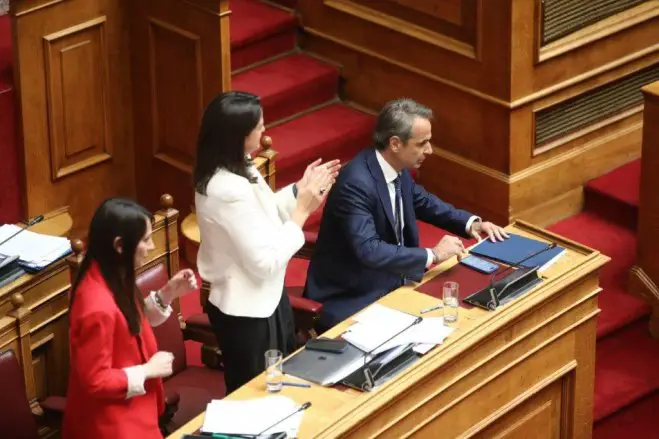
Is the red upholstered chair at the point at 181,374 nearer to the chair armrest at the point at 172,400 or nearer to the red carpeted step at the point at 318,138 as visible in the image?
the chair armrest at the point at 172,400

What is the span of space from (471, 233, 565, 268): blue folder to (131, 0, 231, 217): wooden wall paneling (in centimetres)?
121

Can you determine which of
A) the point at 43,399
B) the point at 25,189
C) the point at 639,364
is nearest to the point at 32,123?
the point at 25,189

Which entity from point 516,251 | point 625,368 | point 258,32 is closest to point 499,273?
point 516,251

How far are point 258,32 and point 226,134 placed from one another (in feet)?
7.89

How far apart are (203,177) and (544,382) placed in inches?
51.4

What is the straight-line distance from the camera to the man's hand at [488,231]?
498 centimetres

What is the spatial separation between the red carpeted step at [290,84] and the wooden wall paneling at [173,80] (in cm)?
60

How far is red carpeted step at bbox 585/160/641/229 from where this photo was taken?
6387mm

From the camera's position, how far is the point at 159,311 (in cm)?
430

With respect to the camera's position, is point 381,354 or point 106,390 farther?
point 381,354

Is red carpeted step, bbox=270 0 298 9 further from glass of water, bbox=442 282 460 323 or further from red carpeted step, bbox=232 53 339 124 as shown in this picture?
glass of water, bbox=442 282 460 323

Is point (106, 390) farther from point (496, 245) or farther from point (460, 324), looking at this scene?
point (496, 245)

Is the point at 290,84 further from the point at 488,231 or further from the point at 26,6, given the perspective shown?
the point at 488,231

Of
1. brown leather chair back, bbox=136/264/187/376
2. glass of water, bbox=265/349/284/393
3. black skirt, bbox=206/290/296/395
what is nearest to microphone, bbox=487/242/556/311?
black skirt, bbox=206/290/296/395
